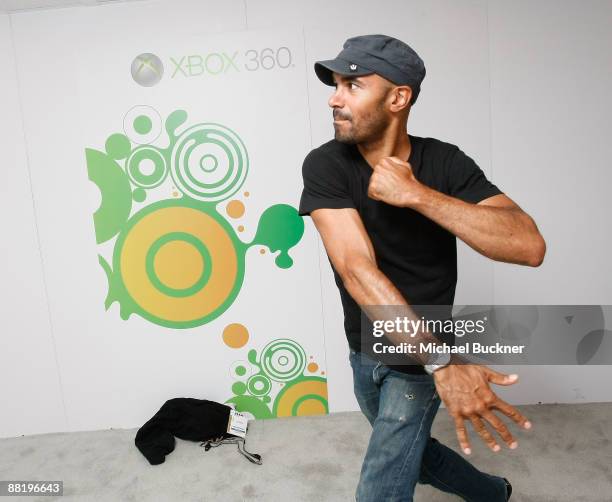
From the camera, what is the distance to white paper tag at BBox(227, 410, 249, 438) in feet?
8.79

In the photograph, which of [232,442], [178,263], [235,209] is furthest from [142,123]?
[232,442]

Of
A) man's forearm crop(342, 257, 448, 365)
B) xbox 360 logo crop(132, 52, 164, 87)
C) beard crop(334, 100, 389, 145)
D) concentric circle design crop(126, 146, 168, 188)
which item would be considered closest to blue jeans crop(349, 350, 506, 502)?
man's forearm crop(342, 257, 448, 365)

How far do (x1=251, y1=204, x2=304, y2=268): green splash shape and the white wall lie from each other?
0.31 ft

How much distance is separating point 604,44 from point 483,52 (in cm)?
63

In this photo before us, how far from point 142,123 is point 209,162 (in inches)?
16.2

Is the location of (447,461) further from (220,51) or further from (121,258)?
(220,51)

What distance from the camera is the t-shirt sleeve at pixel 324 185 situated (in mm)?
1450

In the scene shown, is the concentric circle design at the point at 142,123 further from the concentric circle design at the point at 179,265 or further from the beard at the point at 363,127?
the beard at the point at 363,127

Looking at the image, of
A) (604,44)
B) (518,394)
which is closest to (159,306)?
(518,394)

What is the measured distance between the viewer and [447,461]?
5.93ft

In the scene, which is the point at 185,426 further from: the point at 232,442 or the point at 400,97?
the point at 400,97

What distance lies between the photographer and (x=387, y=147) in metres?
1.54

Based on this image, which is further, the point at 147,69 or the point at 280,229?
the point at 280,229

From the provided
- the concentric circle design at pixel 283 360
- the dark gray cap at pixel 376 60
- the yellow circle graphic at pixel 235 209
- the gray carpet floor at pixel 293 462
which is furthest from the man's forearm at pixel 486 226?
the concentric circle design at pixel 283 360
